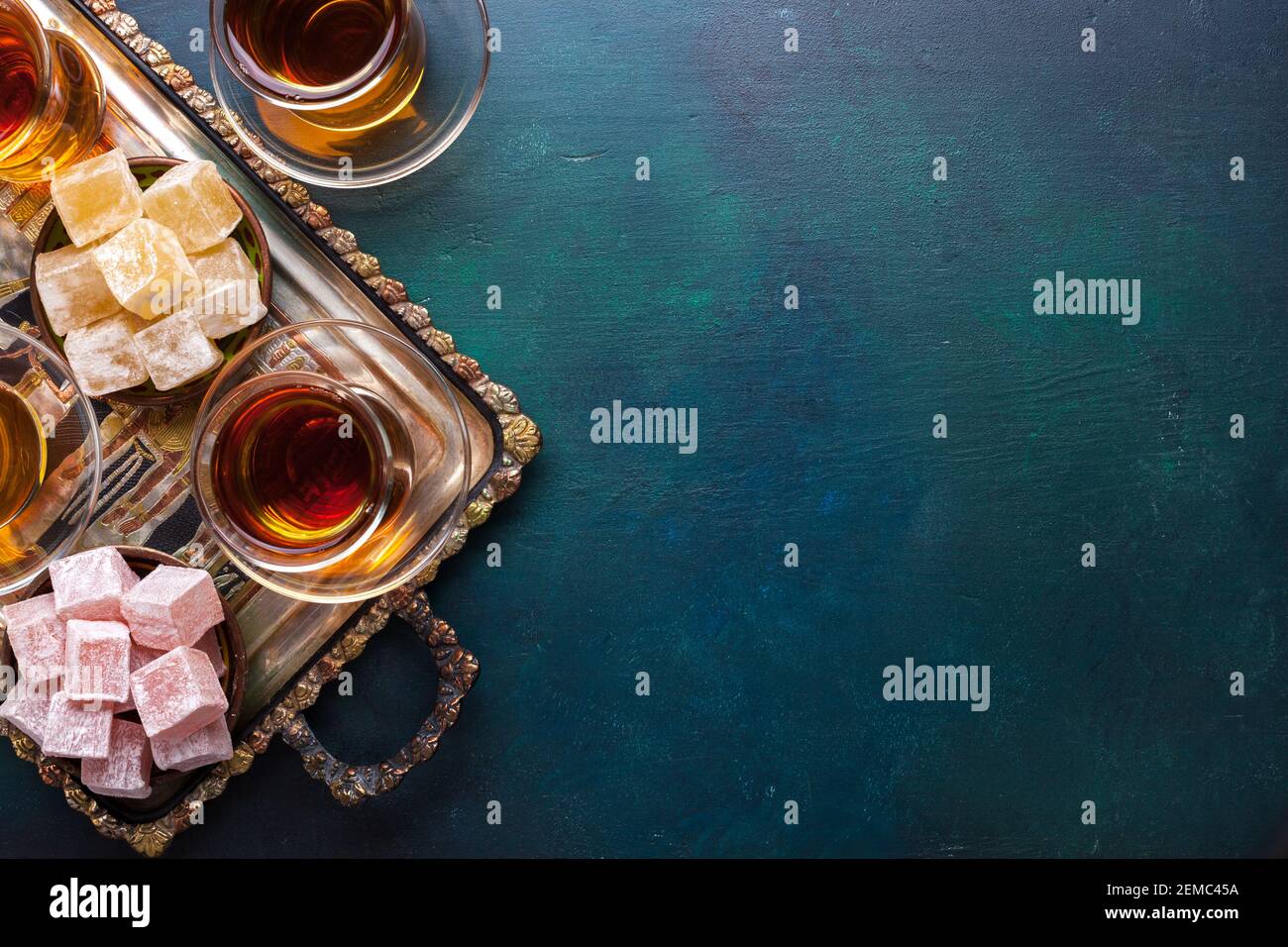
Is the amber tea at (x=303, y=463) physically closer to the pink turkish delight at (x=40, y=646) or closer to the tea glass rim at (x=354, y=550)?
the tea glass rim at (x=354, y=550)

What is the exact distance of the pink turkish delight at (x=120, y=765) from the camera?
1517 millimetres

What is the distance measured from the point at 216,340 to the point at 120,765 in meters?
0.69

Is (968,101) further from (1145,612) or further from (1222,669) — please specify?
(1222,669)

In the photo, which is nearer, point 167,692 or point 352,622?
point 167,692

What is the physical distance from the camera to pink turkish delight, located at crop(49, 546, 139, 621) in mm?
1489

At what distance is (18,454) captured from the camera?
4.83ft

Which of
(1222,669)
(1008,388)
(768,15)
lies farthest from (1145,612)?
(768,15)

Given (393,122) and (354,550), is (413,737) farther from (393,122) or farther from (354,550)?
(393,122)

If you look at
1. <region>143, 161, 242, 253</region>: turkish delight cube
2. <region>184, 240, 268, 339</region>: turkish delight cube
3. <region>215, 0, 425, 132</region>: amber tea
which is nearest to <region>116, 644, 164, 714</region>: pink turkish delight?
<region>184, 240, 268, 339</region>: turkish delight cube

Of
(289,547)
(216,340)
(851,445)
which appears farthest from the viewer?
(851,445)

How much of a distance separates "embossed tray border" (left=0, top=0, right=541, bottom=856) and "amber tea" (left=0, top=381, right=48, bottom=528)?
1.12ft

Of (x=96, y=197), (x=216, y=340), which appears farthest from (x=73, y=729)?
(x=96, y=197)

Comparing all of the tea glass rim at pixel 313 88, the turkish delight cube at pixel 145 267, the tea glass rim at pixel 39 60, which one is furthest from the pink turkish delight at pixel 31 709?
the tea glass rim at pixel 313 88
